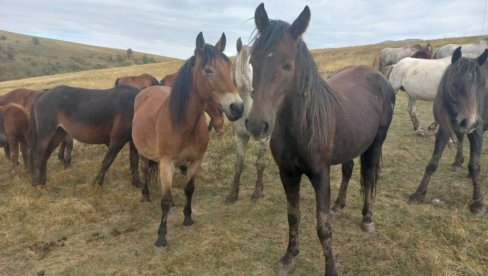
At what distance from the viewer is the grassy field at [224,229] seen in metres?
3.71

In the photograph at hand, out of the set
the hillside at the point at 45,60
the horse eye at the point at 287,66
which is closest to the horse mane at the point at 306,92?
the horse eye at the point at 287,66

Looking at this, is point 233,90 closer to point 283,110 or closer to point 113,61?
point 283,110

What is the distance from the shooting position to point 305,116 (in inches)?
114

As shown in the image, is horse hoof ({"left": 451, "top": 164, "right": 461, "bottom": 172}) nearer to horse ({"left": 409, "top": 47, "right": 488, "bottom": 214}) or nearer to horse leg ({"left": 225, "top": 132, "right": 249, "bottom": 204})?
horse ({"left": 409, "top": 47, "right": 488, "bottom": 214})

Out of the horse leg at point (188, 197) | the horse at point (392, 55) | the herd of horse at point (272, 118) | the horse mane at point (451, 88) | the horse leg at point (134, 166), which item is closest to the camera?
the herd of horse at point (272, 118)

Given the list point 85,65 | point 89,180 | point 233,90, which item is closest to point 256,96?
point 233,90

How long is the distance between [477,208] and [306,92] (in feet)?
11.9

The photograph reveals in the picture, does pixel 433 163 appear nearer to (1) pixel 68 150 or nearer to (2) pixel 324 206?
(2) pixel 324 206

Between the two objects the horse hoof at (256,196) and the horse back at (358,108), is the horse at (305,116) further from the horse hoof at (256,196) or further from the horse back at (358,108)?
the horse hoof at (256,196)

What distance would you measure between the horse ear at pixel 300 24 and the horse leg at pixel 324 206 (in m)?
1.25

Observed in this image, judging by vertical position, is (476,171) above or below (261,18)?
below

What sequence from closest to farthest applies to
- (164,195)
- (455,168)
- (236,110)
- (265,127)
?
(265,127)
(236,110)
(164,195)
(455,168)

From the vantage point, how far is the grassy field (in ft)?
12.2

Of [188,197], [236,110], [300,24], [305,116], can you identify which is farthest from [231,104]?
[188,197]
